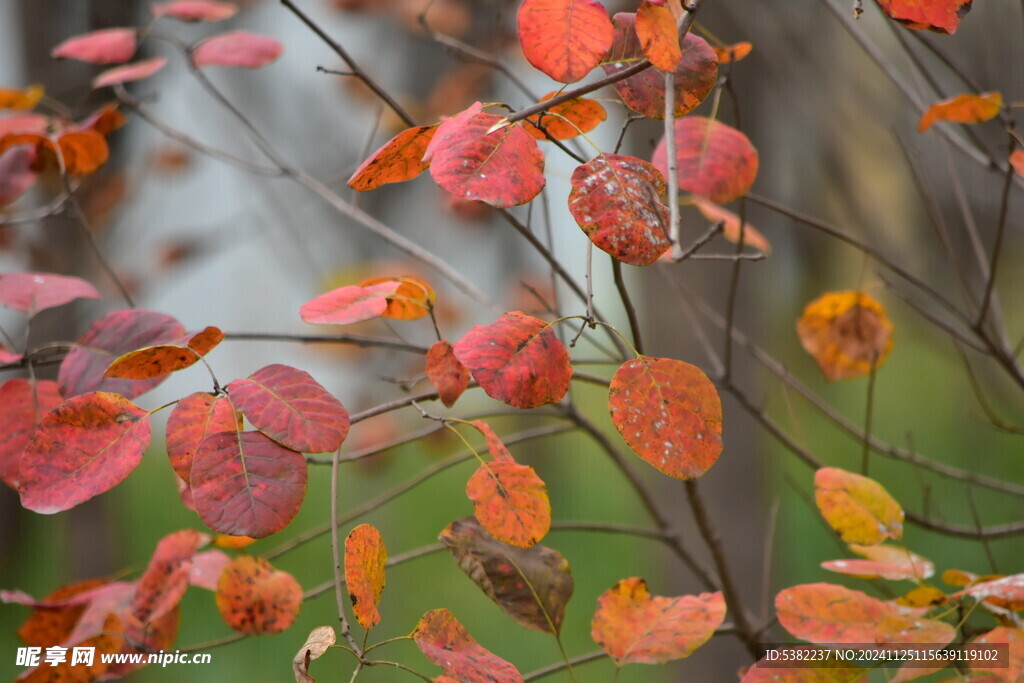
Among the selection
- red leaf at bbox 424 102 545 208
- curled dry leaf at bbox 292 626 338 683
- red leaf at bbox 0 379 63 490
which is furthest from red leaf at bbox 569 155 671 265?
red leaf at bbox 0 379 63 490

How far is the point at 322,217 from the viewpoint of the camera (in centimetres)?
208

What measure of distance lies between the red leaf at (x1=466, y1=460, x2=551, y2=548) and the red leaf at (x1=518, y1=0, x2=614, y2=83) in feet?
0.69

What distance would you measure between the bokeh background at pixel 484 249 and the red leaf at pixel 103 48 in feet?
1.84

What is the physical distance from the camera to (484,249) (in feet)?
6.67

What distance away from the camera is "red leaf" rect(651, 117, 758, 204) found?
555 mm

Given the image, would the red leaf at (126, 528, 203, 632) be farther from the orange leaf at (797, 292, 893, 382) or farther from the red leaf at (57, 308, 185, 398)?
the orange leaf at (797, 292, 893, 382)

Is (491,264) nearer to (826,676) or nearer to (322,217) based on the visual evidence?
(322,217)

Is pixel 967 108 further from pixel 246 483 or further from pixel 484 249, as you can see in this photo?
pixel 484 249

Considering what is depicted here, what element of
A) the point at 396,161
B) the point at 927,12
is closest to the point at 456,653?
the point at 396,161

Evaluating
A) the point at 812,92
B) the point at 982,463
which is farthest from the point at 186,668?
the point at 982,463

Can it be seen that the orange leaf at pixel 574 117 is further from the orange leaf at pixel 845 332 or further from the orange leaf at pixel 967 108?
the orange leaf at pixel 845 332

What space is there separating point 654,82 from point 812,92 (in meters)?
1.38

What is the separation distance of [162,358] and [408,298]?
0.16 metres

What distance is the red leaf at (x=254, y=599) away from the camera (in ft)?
1.99
